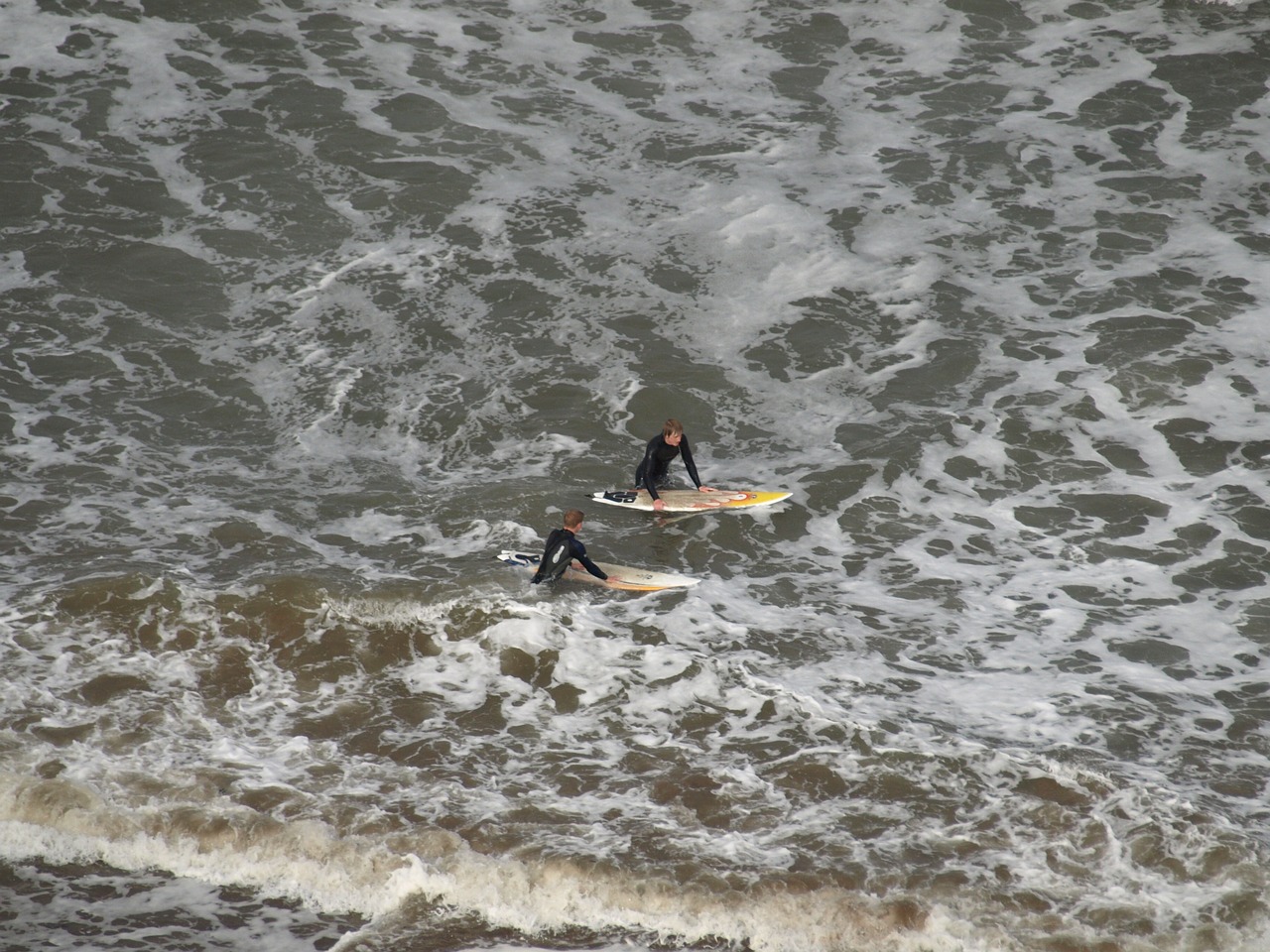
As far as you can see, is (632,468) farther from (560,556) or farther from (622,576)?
(560,556)

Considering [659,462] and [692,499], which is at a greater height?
[659,462]

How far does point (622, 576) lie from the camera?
11.5 meters

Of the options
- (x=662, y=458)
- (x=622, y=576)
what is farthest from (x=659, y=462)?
(x=622, y=576)

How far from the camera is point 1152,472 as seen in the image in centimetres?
1341

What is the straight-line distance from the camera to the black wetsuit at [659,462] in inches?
509

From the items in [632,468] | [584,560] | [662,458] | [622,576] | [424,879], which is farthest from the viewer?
[632,468]

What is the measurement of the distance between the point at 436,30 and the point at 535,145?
4550 millimetres

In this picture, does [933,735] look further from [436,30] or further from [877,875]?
[436,30]

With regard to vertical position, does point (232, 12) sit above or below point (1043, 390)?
above

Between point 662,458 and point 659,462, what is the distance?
0.06 m

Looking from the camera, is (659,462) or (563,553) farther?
(659,462)

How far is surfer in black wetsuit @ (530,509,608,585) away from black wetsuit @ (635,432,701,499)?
1.90 m

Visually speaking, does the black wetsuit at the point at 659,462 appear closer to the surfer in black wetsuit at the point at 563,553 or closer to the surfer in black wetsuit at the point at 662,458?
the surfer in black wetsuit at the point at 662,458

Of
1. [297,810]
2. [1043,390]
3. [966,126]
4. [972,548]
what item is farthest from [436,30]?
[297,810]
